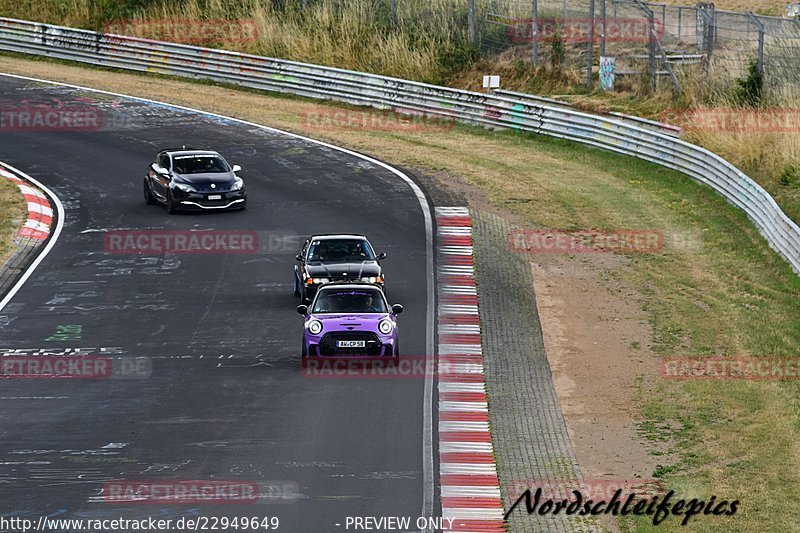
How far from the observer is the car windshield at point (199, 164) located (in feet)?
109

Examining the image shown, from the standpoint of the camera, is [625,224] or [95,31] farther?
[95,31]

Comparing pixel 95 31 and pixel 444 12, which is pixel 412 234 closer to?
pixel 444 12

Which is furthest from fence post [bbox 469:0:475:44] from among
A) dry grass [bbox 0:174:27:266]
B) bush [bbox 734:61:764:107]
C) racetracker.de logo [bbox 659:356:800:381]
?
racetracker.de logo [bbox 659:356:800:381]

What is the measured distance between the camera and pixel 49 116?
44.0 metres

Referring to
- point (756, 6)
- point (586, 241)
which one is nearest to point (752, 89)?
point (586, 241)

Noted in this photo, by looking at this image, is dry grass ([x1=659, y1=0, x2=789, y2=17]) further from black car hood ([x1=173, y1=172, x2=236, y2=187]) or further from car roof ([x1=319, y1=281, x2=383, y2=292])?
car roof ([x1=319, y1=281, x2=383, y2=292])

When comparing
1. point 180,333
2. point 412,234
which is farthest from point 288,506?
→ point 412,234

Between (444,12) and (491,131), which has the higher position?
(444,12)

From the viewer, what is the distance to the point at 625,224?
33.1m

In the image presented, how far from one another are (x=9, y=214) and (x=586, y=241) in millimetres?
14004

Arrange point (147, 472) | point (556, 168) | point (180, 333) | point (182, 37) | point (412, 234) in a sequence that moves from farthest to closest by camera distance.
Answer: point (182, 37) < point (556, 168) < point (412, 234) < point (180, 333) < point (147, 472)

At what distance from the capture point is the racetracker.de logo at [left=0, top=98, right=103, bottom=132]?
4328cm

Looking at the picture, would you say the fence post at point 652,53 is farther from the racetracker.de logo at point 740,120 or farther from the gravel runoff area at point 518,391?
the gravel runoff area at point 518,391

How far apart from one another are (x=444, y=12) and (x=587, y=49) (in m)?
5.67
